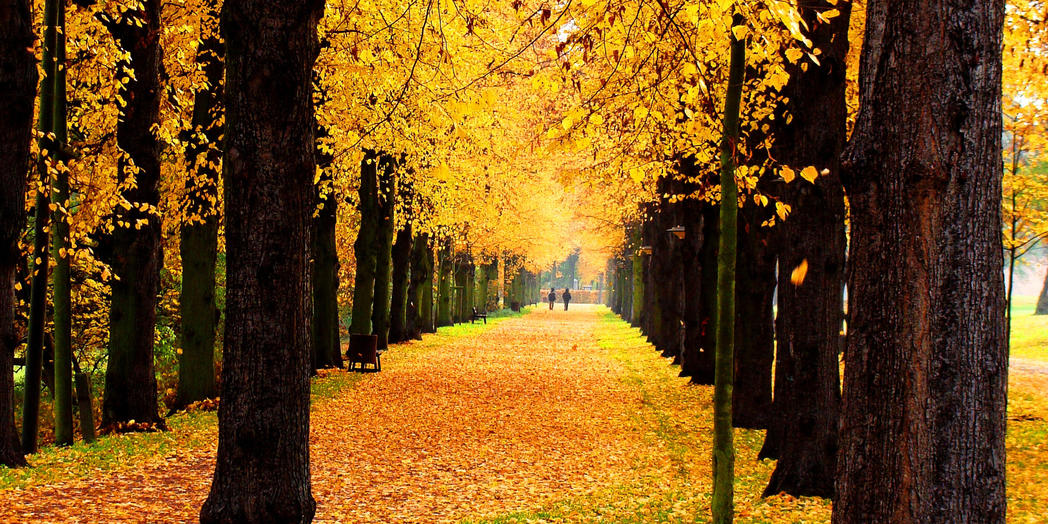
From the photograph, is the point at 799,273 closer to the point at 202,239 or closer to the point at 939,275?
the point at 939,275

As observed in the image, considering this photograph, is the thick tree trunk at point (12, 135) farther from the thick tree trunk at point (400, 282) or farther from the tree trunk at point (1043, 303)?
the tree trunk at point (1043, 303)

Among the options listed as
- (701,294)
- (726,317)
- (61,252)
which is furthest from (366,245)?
(726,317)

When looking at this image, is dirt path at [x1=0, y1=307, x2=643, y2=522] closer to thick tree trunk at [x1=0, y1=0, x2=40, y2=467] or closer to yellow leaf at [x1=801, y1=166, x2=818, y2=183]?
thick tree trunk at [x1=0, y1=0, x2=40, y2=467]

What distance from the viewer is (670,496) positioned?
9.20m

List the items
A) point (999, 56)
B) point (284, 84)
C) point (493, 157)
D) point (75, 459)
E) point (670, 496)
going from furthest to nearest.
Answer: point (493, 157) < point (75, 459) < point (670, 496) < point (284, 84) < point (999, 56)

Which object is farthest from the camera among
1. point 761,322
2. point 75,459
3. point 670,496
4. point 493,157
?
point 493,157

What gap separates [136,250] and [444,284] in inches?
1145

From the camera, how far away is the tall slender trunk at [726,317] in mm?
7344

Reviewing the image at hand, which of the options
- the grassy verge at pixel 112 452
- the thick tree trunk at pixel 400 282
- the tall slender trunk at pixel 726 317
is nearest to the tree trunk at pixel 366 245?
the thick tree trunk at pixel 400 282

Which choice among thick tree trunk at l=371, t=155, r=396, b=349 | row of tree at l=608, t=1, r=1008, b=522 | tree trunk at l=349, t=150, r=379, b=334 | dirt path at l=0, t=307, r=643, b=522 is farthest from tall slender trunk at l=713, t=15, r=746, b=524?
thick tree trunk at l=371, t=155, r=396, b=349

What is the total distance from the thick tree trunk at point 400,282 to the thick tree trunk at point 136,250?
17653 mm

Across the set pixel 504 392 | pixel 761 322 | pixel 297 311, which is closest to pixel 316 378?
pixel 504 392

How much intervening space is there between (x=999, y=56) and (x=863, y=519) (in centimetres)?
214

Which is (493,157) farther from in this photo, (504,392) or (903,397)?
(903,397)
